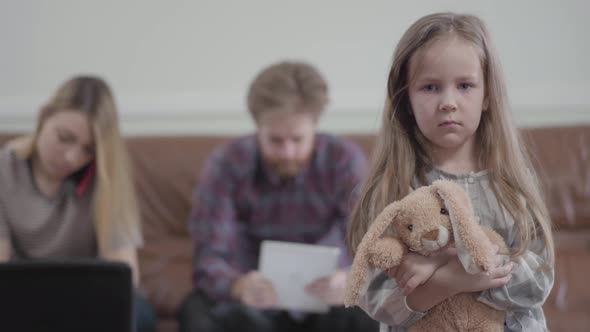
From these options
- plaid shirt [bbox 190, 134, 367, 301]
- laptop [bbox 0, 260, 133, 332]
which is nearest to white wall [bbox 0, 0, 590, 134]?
plaid shirt [bbox 190, 134, 367, 301]

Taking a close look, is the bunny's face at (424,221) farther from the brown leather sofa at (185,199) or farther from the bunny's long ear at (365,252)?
the brown leather sofa at (185,199)

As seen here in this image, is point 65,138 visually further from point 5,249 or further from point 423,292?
point 423,292

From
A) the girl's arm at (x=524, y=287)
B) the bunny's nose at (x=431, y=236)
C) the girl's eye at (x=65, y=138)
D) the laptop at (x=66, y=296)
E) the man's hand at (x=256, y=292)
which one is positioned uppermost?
the bunny's nose at (x=431, y=236)

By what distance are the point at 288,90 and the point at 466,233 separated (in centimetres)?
108

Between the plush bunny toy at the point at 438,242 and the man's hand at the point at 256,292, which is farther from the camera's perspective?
the man's hand at the point at 256,292

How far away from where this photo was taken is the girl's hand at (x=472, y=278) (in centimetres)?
58

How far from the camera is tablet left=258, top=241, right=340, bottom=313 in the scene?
1396 millimetres

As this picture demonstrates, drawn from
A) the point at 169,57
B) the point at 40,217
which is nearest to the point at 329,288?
the point at 40,217

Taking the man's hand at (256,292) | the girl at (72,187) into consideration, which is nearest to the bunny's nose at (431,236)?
the man's hand at (256,292)

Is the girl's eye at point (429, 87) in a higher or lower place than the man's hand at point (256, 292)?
higher

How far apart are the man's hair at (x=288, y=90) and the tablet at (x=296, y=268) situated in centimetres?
37

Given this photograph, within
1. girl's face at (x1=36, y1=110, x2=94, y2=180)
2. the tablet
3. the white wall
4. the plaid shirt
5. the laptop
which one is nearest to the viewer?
the laptop

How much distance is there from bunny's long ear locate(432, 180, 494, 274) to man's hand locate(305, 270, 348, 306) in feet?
2.79

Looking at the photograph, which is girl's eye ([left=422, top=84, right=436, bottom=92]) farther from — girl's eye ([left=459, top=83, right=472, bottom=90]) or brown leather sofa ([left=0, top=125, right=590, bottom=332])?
brown leather sofa ([left=0, top=125, right=590, bottom=332])
